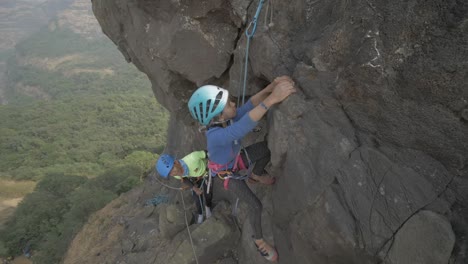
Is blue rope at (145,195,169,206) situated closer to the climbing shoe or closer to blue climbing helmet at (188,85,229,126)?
the climbing shoe

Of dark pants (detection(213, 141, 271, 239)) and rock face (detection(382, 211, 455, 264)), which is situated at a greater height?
rock face (detection(382, 211, 455, 264))

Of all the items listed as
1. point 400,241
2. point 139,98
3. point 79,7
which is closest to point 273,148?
point 400,241

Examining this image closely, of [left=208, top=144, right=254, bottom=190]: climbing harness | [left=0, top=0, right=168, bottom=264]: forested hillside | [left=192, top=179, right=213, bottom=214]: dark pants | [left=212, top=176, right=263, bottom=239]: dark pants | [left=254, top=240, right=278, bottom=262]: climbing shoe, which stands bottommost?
[left=0, top=0, right=168, bottom=264]: forested hillside

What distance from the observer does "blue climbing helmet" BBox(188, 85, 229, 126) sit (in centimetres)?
381

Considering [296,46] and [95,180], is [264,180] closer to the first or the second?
[296,46]

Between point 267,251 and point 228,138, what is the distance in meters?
1.92

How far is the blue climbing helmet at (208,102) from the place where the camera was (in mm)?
3809

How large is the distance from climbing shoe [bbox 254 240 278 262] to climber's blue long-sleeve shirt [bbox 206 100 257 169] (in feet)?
4.15

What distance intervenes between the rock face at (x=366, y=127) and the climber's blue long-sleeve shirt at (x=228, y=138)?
44 centimetres

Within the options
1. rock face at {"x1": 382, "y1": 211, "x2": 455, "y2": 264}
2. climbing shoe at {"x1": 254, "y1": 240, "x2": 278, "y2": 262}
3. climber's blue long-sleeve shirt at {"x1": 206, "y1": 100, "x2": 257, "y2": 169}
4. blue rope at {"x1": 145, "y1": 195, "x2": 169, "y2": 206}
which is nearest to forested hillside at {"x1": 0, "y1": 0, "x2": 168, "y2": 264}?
blue rope at {"x1": 145, "y1": 195, "x2": 169, "y2": 206}

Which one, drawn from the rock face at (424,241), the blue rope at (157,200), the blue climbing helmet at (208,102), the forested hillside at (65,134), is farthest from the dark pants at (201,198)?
the forested hillside at (65,134)

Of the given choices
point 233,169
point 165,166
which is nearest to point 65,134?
point 165,166

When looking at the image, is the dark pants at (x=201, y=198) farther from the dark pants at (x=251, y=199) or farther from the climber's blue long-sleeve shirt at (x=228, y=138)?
the climber's blue long-sleeve shirt at (x=228, y=138)

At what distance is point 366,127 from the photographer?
3.30m
